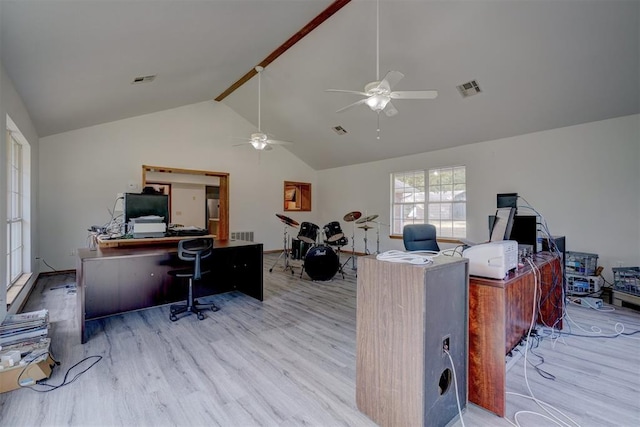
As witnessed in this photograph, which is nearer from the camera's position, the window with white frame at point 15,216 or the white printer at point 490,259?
the white printer at point 490,259

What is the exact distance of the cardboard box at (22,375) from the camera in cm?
194

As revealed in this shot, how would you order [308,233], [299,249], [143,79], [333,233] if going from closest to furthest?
1. [143,79]
2. [308,233]
3. [333,233]
4. [299,249]

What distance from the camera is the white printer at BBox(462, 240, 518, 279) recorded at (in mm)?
1704

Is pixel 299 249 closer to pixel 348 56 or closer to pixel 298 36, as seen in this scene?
pixel 348 56

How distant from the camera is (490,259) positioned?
1.74 m

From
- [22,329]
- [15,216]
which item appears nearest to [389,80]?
[22,329]

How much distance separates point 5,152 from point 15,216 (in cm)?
179

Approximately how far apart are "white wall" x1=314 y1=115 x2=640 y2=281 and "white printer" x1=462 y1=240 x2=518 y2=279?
154 inches

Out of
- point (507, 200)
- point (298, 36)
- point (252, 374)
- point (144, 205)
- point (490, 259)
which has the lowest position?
point (252, 374)

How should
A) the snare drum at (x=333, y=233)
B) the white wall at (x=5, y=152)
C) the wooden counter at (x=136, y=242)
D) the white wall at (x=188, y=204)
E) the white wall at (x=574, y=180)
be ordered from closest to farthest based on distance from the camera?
the white wall at (x=5, y=152) < the wooden counter at (x=136, y=242) < the white wall at (x=574, y=180) < the snare drum at (x=333, y=233) < the white wall at (x=188, y=204)

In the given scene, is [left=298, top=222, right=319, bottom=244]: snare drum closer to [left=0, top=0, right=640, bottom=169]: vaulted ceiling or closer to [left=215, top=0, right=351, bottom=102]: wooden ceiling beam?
[left=0, top=0, right=640, bottom=169]: vaulted ceiling

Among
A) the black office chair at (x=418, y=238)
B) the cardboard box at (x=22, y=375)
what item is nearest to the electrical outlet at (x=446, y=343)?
the black office chair at (x=418, y=238)

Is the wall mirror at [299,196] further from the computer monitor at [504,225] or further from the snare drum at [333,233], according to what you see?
the computer monitor at [504,225]

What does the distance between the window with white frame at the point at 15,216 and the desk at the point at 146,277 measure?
1.38 m
